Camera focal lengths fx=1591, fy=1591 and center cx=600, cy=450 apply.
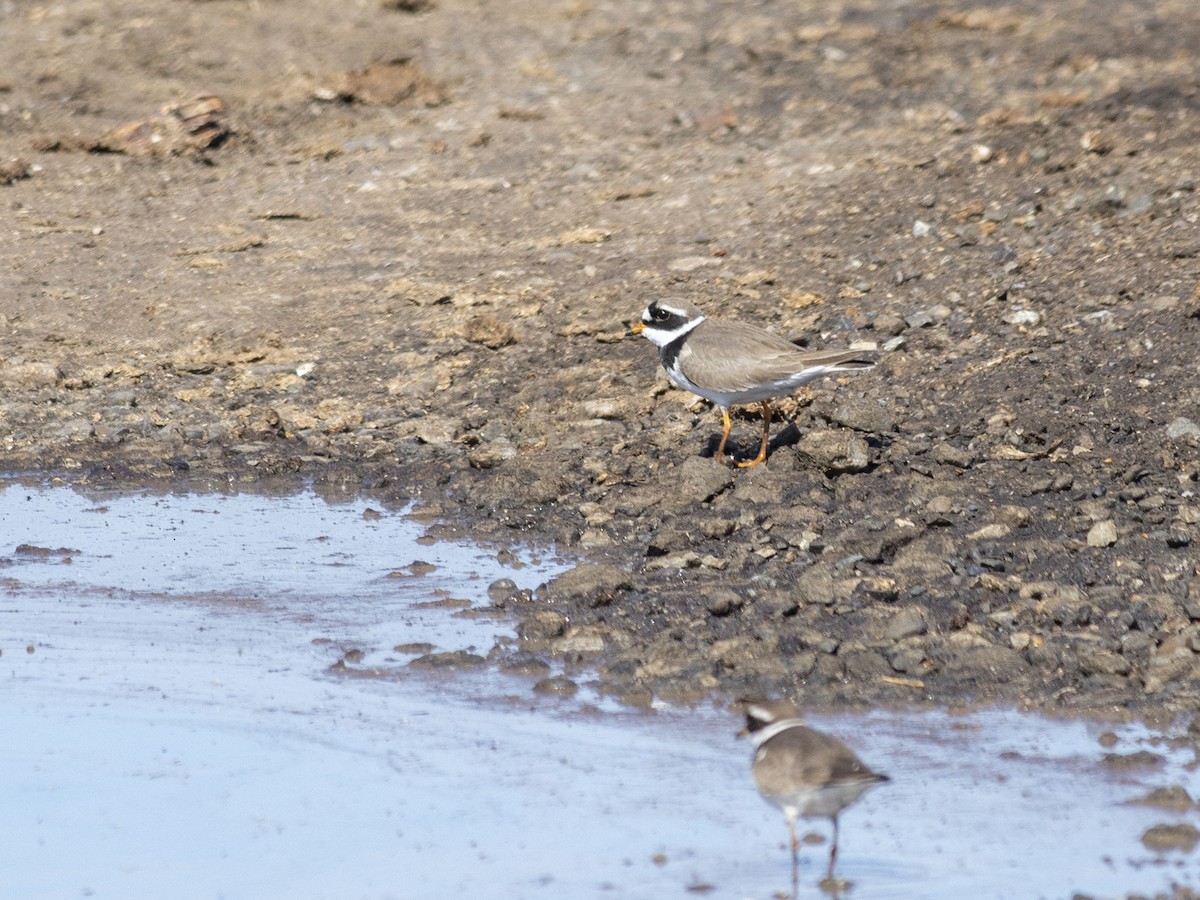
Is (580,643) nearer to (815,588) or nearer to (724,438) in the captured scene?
(815,588)

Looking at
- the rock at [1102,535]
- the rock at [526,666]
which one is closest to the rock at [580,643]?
the rock at [526,666]

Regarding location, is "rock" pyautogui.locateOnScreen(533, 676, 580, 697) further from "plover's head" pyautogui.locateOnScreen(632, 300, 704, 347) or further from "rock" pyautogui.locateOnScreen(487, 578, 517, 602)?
"plover's head" pyautogui.locateOnScreen(632, 300, 704, 347)

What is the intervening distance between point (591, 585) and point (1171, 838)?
3453 millimetres

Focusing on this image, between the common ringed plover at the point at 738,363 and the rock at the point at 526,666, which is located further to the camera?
the common ringed plover at the point at 738,363

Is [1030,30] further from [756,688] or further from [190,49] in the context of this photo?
[756,688]

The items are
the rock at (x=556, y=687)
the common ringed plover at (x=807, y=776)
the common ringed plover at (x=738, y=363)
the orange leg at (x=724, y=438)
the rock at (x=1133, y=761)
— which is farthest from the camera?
the orange leg at (x=724, y=438)

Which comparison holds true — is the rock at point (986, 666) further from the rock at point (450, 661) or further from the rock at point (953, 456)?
the rock at point (953, 456)

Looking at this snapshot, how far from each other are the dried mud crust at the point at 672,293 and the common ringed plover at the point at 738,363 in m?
0.38

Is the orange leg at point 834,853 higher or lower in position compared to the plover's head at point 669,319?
higher

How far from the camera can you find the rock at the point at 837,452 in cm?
983

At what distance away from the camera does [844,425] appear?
33.9 ft

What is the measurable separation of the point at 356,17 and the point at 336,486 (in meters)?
9.44

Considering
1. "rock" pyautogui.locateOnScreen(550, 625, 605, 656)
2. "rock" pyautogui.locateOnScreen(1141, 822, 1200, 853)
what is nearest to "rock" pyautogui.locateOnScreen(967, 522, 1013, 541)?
"rock" pyautogui.locateOnScreen(550, 625, 605, 656)

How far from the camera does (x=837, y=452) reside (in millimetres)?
9836
